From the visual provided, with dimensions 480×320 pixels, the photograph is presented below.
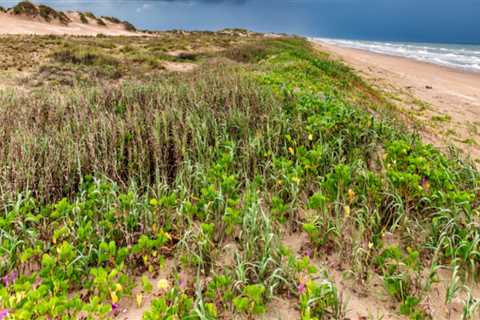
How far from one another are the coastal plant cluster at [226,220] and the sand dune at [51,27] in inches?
1437

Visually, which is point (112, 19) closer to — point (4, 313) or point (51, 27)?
point (51, 27)

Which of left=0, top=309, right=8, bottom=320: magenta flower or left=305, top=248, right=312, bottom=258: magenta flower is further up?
left=0, top=309, right=8, bottom=320: magenta flower

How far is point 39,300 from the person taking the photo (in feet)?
6.01

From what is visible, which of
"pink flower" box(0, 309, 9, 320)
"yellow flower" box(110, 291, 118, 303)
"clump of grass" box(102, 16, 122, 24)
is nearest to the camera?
"pink flower" box(0, 309, 9, 320)

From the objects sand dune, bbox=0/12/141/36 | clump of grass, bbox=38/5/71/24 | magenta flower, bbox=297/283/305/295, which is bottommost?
magenta flower, bbox=297/283/305/295

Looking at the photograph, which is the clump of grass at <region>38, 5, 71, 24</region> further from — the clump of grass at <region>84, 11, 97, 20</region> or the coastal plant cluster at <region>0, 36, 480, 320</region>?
the coastal plant cluster at <region>0, 36, 480, 320</region>

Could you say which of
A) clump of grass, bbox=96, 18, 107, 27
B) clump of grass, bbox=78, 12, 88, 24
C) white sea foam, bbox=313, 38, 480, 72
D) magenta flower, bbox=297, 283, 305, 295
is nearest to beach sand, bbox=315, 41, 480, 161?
magenta flower, bbox=297, 283, 305, 295

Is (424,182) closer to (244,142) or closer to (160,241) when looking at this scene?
(244,142)

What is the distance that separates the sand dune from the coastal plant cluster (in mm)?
36494

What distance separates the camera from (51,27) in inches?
1561

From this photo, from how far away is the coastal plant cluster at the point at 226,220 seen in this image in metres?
1.99

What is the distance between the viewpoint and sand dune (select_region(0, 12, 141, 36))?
32.5 meters

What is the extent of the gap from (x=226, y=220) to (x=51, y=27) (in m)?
49.2

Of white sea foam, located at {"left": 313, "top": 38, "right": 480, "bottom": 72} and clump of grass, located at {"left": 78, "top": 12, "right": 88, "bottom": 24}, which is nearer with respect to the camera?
white sea foam, located at {"left": 313, "top": 38, "right": 480, "bottom": 72}
